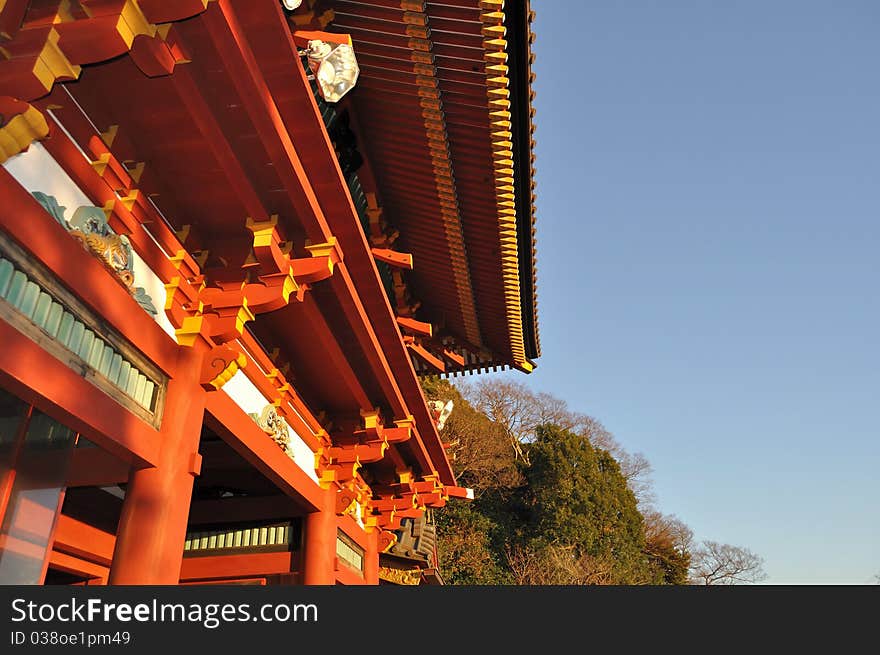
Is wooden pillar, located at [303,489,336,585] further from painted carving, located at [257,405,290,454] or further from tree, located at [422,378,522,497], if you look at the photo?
tree, located at [422,378,522,497]

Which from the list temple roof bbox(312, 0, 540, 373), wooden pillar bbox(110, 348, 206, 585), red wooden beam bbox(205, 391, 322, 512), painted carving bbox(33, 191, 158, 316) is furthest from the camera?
temple roof bbox(312, 0, 540, 373)

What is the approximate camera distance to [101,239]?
3664mm

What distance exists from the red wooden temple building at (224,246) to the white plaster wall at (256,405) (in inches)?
1.3

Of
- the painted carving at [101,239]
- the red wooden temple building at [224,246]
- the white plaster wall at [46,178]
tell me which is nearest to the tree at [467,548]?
the red wooden temple building at [224,246]

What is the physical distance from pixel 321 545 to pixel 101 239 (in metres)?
4.34

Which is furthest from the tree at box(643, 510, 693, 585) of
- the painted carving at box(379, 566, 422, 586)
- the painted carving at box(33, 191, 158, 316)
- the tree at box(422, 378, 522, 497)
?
the painted carving at box(33, 191, 158, 316)

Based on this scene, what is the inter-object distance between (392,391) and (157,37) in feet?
13.6

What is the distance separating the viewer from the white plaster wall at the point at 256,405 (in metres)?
5.21

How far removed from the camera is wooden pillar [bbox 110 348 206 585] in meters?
3.75

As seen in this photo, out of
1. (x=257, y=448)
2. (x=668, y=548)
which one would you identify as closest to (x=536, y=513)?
(x=668, y=548)

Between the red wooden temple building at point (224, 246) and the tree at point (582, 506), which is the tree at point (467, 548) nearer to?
the tree at point (582, 506)

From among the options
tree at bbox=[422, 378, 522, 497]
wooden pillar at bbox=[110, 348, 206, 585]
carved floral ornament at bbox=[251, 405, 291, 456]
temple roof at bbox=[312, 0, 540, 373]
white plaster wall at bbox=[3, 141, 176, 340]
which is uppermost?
tree at bbox=[422, 378, 522, 497]

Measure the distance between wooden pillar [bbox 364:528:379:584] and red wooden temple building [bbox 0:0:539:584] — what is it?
1.35 metres

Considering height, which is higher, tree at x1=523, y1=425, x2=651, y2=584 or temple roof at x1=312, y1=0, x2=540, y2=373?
tree at x1=523, y1=425, x2=651, y2=584
